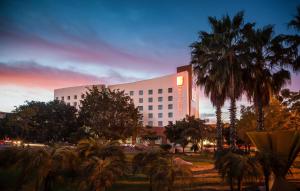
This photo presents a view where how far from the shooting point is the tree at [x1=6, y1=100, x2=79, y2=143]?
64.2m

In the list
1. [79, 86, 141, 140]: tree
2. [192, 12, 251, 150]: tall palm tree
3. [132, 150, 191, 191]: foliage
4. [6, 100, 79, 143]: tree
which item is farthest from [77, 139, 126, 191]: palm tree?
[6, 100, 79, 143]: tree

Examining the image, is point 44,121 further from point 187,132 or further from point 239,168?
point 239,168

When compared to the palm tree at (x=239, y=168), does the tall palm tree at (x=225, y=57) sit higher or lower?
higher

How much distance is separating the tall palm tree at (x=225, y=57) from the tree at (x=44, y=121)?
34224 mm

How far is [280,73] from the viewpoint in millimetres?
27625

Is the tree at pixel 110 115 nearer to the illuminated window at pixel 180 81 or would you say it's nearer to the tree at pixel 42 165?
the tree at pixel 42 165

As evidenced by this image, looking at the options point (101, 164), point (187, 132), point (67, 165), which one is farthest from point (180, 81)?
point (101, 164)

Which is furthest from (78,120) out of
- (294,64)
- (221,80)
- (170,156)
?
(170,156)

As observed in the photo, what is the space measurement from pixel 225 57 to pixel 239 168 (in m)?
15.1

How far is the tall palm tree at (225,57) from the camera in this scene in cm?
2806

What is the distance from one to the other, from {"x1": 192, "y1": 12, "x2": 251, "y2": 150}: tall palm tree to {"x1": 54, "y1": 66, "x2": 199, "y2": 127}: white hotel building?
73.7m

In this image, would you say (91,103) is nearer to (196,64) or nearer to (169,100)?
(196,64)

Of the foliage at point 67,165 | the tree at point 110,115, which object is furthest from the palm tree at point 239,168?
the tree at point 110,115

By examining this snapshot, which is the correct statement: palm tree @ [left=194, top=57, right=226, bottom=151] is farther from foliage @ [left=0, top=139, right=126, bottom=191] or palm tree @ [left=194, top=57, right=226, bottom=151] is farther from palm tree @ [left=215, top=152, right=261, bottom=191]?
foliage @ [left=0, top=139, right=126, bottom=191]
